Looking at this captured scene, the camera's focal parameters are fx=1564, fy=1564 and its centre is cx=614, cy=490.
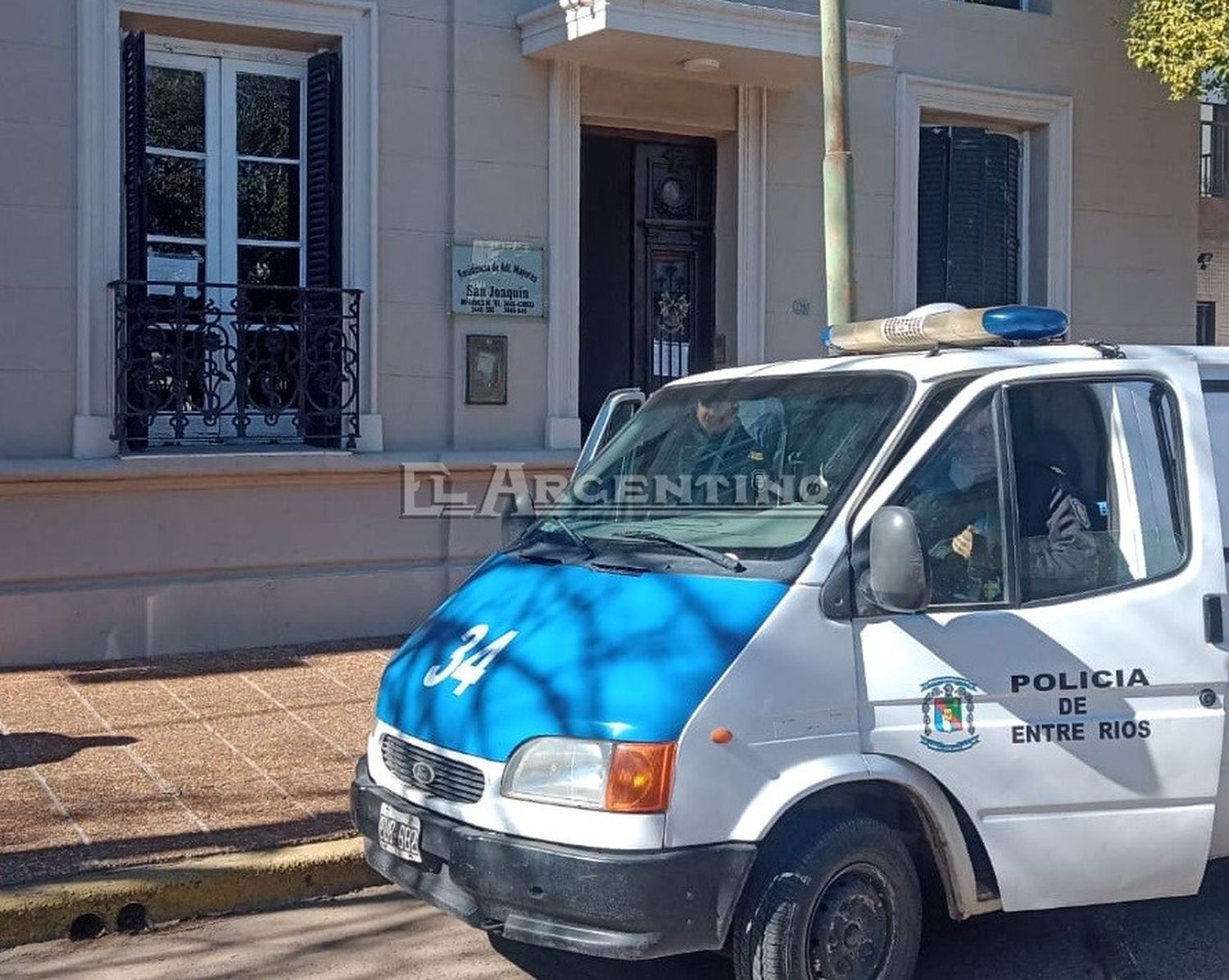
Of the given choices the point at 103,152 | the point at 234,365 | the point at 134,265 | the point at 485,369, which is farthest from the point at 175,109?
the point at 485,369

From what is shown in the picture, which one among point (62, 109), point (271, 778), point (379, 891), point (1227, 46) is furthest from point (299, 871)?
point (1227, 46)

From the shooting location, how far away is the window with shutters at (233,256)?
9.50 metres

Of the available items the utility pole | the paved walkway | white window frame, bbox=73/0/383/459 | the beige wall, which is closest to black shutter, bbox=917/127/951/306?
the utility pole

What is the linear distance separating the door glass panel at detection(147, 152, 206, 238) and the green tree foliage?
22.0 feet

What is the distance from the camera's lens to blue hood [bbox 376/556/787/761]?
4.35 m

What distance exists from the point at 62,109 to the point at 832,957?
7.11 m

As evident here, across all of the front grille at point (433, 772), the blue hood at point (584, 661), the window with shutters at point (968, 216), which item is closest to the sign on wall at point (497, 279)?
the window with shutters at point (968, 216)

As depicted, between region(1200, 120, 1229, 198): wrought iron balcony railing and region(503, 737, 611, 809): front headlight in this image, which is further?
region(1200, 120, 1229, 198): wrought iron balcony railing

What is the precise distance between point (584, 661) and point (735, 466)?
1.13 metres

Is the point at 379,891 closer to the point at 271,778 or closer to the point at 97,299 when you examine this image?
the point at 271,778

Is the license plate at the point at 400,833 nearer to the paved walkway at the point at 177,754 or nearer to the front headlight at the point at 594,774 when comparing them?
the front headlight at the point at 594,774

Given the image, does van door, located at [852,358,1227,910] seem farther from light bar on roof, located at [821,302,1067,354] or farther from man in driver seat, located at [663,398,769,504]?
man in driver seat, located at [663,398,769,504]

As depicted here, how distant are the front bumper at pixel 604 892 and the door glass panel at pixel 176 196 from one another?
21.4ft

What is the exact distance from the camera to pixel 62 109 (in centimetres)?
925
